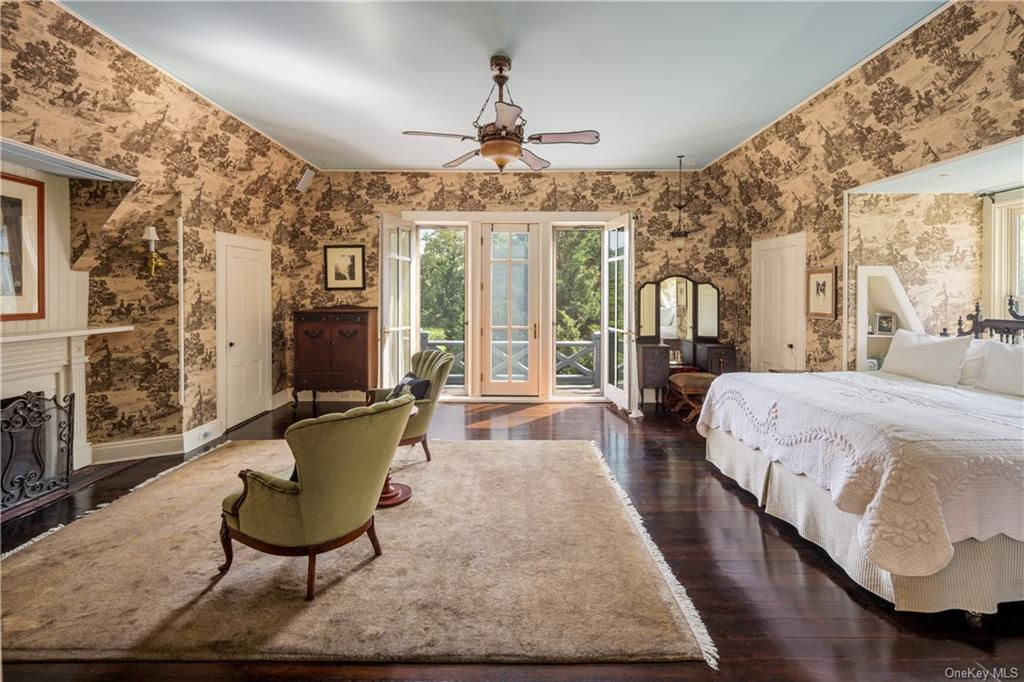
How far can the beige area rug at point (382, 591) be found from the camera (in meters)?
1.93

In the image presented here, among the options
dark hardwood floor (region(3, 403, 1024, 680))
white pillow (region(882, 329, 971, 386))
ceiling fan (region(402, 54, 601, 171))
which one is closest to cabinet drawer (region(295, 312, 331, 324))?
dark hardwood floor (region(3, 403, 1024, 680))

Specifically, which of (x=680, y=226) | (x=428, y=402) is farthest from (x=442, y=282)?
(x=428, y=402)

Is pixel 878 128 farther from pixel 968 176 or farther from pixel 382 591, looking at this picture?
pixel 382 591

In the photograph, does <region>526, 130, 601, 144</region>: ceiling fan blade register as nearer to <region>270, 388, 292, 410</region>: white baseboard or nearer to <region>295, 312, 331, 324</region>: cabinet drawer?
<region>295, 312, 331, 324</region>: cabinet drawer

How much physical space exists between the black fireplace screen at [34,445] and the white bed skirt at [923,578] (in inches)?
191

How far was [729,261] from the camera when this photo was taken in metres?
6.27

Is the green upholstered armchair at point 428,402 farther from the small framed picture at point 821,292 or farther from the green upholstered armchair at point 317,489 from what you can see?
the small framed picture at point 821,292

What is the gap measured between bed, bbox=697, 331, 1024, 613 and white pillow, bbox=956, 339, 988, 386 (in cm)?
44

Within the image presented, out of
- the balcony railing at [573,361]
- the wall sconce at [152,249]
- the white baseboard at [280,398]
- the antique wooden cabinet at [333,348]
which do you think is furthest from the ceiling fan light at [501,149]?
the white baseboard at [280,398]

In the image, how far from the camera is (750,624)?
2076 mm

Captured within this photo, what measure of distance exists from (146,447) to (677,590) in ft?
14.3

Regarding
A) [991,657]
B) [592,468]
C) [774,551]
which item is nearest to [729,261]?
[592,468]

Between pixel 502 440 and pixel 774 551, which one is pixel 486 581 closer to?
pixel 774 551

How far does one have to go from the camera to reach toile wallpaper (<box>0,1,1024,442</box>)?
2.86 metres
